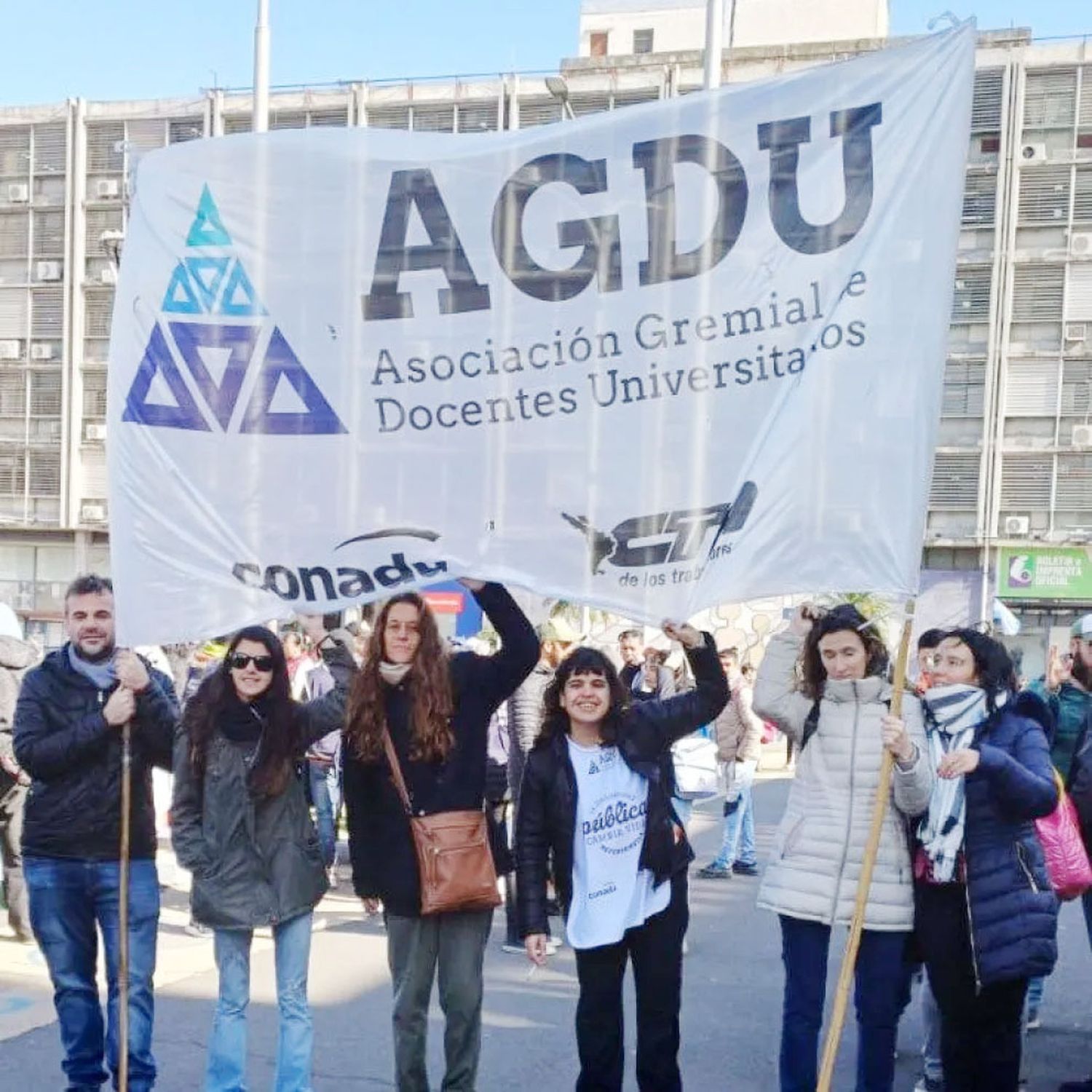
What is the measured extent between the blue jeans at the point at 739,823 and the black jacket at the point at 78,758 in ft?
21.9

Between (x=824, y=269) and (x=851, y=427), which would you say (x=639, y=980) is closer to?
(x=851, y=427)

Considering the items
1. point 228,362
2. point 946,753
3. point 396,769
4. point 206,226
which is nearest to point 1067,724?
point 946,753

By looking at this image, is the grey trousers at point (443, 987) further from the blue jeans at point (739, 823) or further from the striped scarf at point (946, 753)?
the blue jeans at point (739, 823)

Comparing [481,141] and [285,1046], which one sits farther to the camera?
[285,1046]

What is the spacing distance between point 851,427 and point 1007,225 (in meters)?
36.4

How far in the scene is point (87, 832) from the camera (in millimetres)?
5105

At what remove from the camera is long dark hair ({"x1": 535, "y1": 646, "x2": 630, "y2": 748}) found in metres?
4.90

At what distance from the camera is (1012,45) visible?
38.8m

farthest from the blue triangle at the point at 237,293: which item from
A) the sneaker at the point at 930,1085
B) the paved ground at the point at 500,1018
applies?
the sneaker at the point at 930,1085

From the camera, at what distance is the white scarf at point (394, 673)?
4797 millimetres

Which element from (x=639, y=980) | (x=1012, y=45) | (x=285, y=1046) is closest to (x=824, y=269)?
(x=639, y=980)

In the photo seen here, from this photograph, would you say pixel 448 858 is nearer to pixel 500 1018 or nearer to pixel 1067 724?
pixel 500 1018

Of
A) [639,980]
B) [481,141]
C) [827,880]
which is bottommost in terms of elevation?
[639,980]

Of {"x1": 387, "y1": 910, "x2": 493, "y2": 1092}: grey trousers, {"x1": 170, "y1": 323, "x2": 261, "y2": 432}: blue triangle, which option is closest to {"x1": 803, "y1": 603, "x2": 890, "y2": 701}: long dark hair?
{"x1": 387, "y1": 910, "x2": 493, "y2": 1092}: grey trousers
